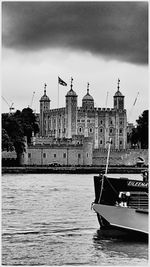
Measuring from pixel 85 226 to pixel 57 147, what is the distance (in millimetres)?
51765

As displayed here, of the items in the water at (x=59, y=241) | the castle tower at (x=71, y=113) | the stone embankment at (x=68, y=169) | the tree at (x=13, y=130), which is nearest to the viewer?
the water at (x=59, y=241)

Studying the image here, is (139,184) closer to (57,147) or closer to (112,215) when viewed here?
(112,215)

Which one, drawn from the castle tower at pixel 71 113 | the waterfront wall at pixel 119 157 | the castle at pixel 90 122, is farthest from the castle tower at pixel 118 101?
the waterfront wall at pixel 119 157

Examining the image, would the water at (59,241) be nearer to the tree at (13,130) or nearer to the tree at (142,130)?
the tree at (13,130)

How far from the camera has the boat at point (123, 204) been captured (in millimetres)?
13781

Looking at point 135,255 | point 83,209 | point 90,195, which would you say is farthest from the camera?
point 90,195

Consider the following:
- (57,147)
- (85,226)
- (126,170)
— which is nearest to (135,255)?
(85,226)

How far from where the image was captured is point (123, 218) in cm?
1413

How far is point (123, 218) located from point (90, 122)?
231 feet

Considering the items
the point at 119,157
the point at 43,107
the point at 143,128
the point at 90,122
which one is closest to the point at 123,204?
the point at 119,157

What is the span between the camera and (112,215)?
14.5m

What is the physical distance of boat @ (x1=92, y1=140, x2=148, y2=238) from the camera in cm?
1378

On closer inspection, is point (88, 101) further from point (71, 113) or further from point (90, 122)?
point (71, 113)

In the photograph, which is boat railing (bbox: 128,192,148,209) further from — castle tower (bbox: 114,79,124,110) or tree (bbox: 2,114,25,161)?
castle tower (bbox: 114,79,124,110)
